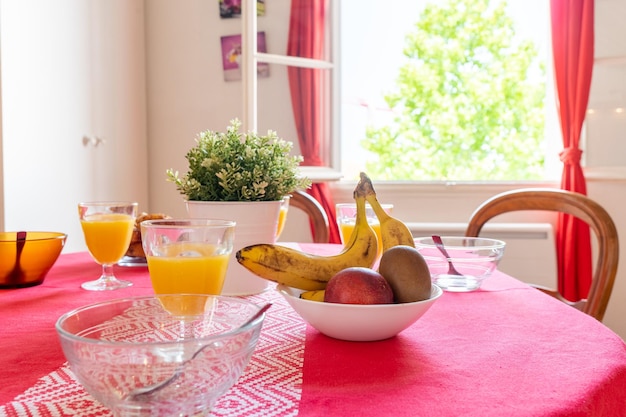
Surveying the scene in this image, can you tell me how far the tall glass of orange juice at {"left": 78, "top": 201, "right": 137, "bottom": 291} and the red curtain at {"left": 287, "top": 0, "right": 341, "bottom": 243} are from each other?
1885 mm

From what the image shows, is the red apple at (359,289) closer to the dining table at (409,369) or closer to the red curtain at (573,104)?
the dining table at (409,369)

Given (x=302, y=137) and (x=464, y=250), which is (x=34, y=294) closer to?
(x=464, y=250)

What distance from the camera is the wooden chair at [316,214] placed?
1985 mm

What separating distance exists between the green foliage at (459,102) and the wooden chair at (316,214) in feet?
6.81

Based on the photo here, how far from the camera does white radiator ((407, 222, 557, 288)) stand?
2.77m

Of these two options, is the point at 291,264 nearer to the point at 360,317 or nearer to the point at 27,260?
the point at 360,317

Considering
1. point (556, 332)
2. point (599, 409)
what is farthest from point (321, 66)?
point (599, 409)

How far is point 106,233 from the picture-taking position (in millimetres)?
1048

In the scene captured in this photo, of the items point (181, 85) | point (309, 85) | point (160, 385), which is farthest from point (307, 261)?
point (181, 85)

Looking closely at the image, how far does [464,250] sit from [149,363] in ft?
2.53

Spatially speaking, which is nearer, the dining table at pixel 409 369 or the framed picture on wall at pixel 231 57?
the dining table at pixel 409 369

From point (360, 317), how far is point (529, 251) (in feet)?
7.75

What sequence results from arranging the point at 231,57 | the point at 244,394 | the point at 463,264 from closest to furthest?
the point at 244,394
the point at 463,264
the point at 231,57

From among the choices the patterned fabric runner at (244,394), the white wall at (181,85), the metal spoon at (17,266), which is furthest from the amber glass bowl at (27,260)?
the white wall at (181,85)
